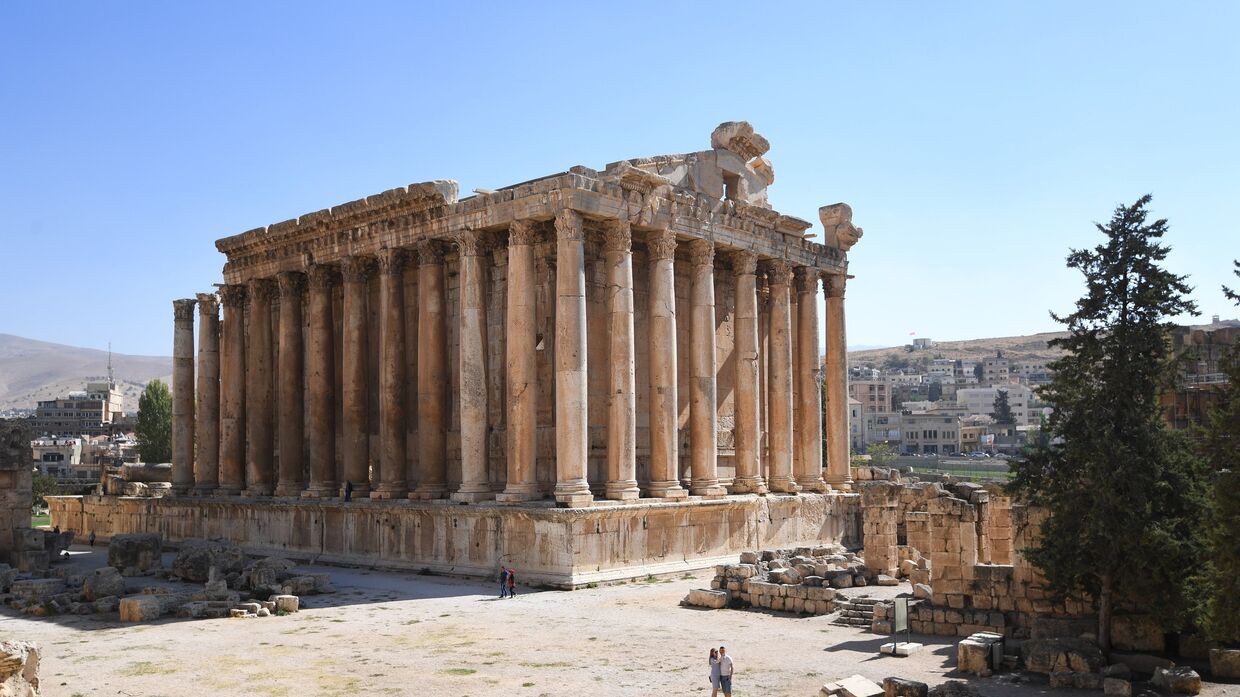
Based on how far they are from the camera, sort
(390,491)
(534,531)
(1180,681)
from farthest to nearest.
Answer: (390,491) → (534,531) → (1180,681)

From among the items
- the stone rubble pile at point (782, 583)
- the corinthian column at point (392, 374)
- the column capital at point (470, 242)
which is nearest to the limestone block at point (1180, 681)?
the stone rubble pile at point (782, 583)

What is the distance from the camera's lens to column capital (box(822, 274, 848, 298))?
36.8 meters

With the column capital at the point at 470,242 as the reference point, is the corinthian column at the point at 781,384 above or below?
below

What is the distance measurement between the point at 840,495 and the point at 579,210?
13948 mm

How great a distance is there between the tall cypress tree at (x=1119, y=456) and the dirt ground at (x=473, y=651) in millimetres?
2044

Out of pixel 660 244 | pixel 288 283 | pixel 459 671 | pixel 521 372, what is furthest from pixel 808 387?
pixel 459 671

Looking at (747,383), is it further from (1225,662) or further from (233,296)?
(233,296)

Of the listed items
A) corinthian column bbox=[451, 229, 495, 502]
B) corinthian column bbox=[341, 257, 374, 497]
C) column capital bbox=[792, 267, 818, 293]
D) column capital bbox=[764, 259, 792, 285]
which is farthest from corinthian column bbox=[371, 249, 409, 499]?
column capital bbox=[792, 267, 818, 293]

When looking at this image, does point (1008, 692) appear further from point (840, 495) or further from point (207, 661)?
point (840, 495)

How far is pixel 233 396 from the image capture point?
3838cm

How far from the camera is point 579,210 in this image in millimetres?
26375

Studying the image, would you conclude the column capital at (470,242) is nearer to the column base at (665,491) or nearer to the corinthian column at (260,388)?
the column base at (665,491)

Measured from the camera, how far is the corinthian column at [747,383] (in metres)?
31.4

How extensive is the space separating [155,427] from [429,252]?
44119 mm
